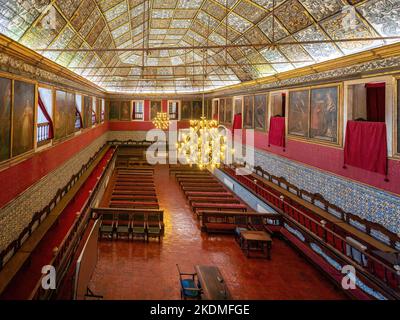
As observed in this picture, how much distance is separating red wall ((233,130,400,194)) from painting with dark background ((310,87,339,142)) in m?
0.51

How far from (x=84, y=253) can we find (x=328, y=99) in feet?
34.7

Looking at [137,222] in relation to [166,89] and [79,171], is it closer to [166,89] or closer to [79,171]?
[79,171]

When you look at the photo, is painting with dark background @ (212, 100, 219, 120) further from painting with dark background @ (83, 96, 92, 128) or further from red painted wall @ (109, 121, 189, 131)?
painting with dark background @ (83, 96, 92, 128)

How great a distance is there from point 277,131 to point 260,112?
3.09 meters

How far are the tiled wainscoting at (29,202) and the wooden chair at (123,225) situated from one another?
279cm

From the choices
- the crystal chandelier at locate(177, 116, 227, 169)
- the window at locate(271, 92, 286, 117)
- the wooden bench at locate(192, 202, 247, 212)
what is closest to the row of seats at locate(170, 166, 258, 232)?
the wooden bench at locate(192, 202, 247, 212)

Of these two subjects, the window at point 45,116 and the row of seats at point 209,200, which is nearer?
the window at point 45,116

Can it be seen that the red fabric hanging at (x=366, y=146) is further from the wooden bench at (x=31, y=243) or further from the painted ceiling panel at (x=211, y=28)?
the wooden bench at (x=31, y=243)

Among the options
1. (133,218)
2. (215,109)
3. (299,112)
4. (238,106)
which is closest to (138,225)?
(133,218)

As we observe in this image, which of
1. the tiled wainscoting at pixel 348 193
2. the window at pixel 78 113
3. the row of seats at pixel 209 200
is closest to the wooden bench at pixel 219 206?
the row of seats at pixel 209 200

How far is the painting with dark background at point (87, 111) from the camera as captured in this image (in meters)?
21.0

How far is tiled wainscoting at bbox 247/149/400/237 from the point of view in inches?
403

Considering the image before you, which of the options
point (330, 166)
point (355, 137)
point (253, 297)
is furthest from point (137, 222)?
point (355, 137)

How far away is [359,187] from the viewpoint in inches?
457
